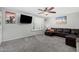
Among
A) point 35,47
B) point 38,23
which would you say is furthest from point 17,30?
point 38,23

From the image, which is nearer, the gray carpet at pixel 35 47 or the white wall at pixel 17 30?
the gray carpet at pixel 35 47

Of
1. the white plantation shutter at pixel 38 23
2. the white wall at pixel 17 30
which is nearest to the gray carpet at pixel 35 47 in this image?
the white wall at pixel 17 30

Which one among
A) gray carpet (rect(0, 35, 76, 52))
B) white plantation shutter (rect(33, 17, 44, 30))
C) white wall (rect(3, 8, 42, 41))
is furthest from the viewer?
white plantation shutter (rect(33, 17, 44, 30))

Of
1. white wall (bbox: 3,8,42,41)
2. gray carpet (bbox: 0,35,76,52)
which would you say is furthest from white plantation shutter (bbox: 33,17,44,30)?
gray carpet (bbox: 0,35,76,52)

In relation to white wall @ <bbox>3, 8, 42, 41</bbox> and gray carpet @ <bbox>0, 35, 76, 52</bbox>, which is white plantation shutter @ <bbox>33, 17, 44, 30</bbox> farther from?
gray carpet @ <bbox>0, 35, 76, 52</bbox>

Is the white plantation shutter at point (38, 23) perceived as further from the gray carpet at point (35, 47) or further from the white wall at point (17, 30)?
the gray carpet at point (35, 47)

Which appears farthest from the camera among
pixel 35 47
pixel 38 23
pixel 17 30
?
pixel 38 23

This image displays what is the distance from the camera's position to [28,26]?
20.4 ft

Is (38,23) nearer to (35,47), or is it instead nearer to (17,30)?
(17,30)

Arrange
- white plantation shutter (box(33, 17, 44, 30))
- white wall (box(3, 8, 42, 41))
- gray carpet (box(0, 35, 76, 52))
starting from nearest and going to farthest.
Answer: gray carpet (box(0, 35, 76, 52)), white wall (box(3, 8, 42, 41)), white plantation shutter (box(33, 17, 44, 30))

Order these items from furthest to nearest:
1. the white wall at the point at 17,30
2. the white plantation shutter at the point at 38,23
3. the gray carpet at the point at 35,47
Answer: the white plantation shutter at the point at 38,23
the white wall at the point at 17,30
the gray carpet at the point at 35,47
